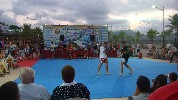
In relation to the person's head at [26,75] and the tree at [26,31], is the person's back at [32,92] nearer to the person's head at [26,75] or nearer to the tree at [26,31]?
the person's head at [26,75]

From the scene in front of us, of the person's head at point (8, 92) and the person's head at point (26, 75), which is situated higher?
the person's head at point (8, 92)

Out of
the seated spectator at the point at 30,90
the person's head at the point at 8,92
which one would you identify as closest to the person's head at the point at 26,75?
the seated spectator at the point at 30,90

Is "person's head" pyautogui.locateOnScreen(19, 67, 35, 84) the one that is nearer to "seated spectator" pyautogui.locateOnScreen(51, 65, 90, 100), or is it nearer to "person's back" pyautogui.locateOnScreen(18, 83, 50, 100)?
"person's back" pyautogui.locateOnScreen(18, 83, 50, 100)

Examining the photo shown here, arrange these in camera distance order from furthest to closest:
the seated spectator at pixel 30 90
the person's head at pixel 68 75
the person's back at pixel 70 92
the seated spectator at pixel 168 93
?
the seated spectator at pixel 30 90, the person's head at pixel 68 75, the person's back at pixel 70 92, the seated spectator at pixel 168 93

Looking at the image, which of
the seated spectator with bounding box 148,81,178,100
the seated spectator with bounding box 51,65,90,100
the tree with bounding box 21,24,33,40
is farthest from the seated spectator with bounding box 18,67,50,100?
the tree with bounding box 21,24,33,40

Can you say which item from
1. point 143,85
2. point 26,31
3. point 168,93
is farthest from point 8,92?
point 26,31

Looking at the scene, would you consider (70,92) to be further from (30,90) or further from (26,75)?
(26,75)

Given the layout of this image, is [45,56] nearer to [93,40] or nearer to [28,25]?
[93,40]

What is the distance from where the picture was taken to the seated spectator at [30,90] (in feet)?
14.0

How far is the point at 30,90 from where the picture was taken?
4309 millimetres

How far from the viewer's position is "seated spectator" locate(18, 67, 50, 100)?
4273mm

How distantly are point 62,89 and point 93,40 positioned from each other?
26.2 m

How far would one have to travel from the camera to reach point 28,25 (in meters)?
83.1

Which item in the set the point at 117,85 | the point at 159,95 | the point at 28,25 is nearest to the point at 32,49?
the point at 117,85
